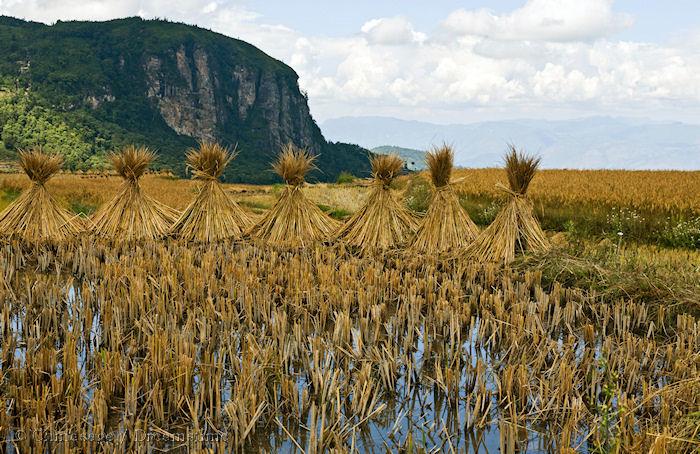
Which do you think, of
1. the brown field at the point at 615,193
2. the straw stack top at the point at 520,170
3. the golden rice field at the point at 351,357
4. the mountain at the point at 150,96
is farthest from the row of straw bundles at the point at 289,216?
the mountain at the point at 150,96

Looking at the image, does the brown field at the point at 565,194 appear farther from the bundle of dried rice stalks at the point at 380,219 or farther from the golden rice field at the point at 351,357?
the golden rice field at the point at 351,357

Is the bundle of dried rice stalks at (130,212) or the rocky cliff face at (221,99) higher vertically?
the rocky cliff face at (221,99)

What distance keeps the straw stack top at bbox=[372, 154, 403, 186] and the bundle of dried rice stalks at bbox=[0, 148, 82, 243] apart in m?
5.71

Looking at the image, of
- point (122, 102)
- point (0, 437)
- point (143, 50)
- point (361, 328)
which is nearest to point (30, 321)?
point (0, 437)

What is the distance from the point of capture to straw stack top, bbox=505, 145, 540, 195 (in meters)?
9.36

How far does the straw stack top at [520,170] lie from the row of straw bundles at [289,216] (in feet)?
0.05

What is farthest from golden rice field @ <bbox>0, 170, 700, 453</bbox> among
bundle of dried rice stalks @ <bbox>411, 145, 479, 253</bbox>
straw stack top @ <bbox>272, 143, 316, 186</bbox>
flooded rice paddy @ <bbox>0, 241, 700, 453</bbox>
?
straw stack top @ <bbox>272, 143, 316, 186</bbox>

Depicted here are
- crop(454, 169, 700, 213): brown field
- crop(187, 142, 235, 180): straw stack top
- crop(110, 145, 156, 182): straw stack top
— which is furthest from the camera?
crop(454, 169, 700, 213): brown field

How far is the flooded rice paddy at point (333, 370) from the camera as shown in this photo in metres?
3.55

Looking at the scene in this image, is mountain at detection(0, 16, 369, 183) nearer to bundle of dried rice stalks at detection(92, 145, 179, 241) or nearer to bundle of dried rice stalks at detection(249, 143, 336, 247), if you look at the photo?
bundle of dried rice stalks at detection(92, 145, 179, 241)

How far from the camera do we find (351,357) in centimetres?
479

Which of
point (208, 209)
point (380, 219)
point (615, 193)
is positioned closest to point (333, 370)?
point (380, 219)

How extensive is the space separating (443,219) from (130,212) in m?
5.93

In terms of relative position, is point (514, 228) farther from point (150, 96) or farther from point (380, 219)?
point (150, 96)
